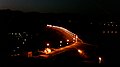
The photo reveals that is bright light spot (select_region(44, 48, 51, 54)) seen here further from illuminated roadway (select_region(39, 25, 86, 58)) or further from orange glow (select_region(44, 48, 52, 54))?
illuminated roadway (select_region(39, 25, 86, 58))

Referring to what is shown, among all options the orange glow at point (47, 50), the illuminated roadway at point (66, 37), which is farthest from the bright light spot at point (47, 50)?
the illuminated roadway at point (66, 37)

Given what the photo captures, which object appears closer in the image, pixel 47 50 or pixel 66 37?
pixel 47 50

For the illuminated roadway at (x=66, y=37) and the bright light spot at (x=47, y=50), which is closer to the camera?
the bright light spot at (x=47, y=50)

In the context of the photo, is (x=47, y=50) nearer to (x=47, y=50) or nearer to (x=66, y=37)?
(x=47, y=50)

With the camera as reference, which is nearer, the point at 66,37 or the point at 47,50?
the point at 47,50

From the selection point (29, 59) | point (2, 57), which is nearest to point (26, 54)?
point (29, 59)

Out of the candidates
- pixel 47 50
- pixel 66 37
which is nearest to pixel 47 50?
pixel 47 50

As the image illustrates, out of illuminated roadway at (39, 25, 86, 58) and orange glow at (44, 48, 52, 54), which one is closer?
orange glow at (44, 48, 52, 54)

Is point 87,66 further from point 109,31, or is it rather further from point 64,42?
point 109,31

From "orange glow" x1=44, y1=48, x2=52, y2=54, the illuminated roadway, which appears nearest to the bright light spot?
"orange glow" x1=44, y1=48, x2=52, y2=54

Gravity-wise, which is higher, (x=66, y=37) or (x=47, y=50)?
(x=66, y=37)

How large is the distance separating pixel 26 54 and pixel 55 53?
1086 mm

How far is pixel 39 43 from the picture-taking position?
8.02 m

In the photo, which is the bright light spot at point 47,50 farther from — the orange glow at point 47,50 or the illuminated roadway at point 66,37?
the illuminated roadway at point 66,37
